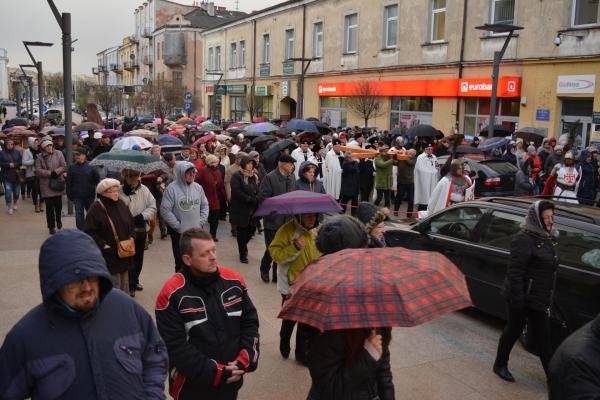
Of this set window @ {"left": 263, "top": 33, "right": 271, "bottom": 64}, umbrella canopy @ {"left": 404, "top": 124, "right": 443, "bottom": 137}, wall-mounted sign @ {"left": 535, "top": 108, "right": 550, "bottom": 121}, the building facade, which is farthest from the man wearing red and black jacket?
window @ {"left": 263, "top": 33, "right": 271, "bottom": 64}

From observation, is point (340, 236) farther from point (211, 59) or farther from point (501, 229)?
point (211, 59)

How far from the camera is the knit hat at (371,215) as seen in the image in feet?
16.2

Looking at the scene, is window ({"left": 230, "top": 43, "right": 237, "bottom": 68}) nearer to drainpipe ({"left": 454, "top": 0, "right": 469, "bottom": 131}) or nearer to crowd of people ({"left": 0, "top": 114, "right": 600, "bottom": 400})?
drainpipe ({"left": 454, "top": 0, "right": 469, "bottom": 131})

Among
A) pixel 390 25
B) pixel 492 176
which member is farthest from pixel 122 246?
pixel 390 25

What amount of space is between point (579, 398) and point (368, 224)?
245cm

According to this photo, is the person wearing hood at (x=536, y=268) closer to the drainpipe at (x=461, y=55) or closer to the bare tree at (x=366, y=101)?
the drainpipe at (x=461, y=55)

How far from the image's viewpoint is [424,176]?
550 inches

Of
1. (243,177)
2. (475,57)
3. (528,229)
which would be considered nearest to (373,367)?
(528,229)

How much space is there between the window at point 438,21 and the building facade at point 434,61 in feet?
0.14

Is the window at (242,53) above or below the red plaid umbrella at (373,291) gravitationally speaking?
above

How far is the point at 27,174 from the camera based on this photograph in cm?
1521

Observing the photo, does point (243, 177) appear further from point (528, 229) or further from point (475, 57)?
point (475, 57)

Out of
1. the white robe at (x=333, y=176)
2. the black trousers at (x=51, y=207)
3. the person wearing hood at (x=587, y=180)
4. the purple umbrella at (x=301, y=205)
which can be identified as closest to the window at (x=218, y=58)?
the white robe at (x=333, y=176)

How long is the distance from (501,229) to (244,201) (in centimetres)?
428
